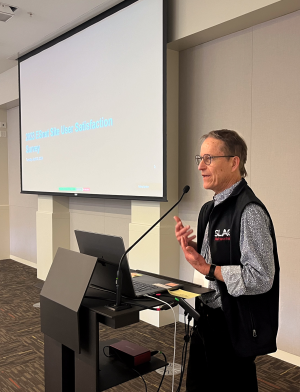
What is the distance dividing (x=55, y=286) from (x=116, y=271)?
0.32 m

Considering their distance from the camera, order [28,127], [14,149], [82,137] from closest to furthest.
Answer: [82,137]
[28,127]
[14,149]

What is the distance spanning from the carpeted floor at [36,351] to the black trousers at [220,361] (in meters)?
0.83

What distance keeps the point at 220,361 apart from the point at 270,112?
6.00ft

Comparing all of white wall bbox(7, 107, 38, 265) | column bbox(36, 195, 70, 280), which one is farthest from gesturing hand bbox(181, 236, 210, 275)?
white wall bbox(7, 107, 38, 265)

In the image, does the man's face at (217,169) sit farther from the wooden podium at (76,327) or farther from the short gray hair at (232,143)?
the wooden podium at (76,327)

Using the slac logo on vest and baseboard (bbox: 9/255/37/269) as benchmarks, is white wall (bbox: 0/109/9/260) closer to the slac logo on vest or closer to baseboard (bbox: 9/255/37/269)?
baseboard (bbox: 9/255/37/269)

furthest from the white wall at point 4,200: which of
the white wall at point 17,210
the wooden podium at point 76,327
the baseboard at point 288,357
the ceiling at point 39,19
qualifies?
the wooden podium at point 76,327

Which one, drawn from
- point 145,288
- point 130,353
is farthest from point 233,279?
point 130,353

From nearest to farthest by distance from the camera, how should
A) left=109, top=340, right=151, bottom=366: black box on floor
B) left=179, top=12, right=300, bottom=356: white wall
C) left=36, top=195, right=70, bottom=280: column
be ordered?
left=109, top=340, right=151, bottom=366: black box on floor → left=179, top=12, right=300, bottom=356: white wall → left=36, top=195, right=70, bottom=280: column

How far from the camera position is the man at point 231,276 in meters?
1.44

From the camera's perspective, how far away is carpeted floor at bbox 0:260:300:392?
2375mm

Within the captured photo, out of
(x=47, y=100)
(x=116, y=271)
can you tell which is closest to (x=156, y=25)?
(x=47, y=100)

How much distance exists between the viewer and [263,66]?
2.78 m

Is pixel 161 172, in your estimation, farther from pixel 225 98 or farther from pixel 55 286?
pixel 55 286
